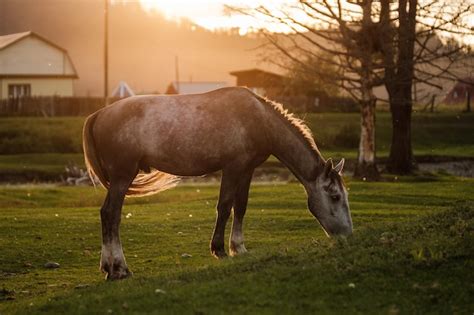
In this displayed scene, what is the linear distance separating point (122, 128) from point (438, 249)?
435 cm

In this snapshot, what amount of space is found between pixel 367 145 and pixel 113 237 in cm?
2077

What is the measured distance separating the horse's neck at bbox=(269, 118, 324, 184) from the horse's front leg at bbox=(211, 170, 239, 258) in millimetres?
771

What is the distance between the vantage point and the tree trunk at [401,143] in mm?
35719

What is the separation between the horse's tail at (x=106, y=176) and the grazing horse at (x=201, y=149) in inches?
0.5

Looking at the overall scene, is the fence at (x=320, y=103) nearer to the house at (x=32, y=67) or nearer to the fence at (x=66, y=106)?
the fence at (x=66, y=106)

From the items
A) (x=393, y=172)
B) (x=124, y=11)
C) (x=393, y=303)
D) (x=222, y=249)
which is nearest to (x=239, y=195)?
(x=222, y=249)

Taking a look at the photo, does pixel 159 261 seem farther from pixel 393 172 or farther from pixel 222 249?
pixel 393 172

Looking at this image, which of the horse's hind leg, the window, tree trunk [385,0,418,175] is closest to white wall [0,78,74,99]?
the window

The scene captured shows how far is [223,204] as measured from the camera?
12164mm

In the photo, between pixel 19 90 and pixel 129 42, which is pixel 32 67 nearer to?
pixel 19 90

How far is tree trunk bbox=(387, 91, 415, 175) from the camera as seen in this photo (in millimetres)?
35719

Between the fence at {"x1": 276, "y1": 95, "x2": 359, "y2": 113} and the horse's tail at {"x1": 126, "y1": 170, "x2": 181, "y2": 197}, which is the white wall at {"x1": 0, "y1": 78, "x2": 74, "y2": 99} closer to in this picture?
the fence at {"x1": 276, "y1": 95, "x2": 359, "y2": 113}

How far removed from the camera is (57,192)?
97.8 ft

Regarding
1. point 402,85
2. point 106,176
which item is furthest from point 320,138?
point 106,176
